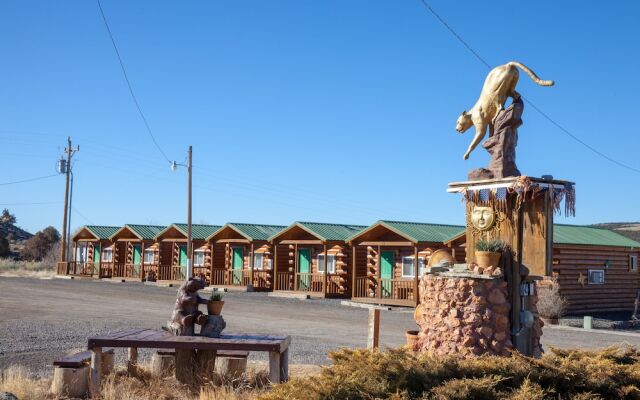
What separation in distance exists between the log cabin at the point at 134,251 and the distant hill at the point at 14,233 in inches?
1444

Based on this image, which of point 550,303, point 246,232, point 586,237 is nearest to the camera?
point 550,303

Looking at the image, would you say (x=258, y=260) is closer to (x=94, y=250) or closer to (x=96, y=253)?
(x=96, y=253)

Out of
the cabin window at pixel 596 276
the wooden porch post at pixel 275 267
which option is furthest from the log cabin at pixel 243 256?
the cabin window at pixel 596 276

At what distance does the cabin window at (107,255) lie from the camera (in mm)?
44916

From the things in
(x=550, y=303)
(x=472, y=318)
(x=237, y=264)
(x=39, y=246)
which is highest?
(x=39, y=246)

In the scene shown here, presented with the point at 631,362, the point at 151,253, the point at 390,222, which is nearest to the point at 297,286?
the point at 390,222

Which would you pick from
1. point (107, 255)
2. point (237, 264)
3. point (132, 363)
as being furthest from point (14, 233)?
point (132, 363)

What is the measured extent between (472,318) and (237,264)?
27.5 metres

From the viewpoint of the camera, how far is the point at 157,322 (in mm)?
17703

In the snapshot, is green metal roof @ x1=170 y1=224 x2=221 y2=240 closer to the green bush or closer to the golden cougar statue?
the golden cougar statue

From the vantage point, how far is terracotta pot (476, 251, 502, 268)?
8797 mm

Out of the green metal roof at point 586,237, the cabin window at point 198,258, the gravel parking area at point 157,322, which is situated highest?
the green metal roof at point 586,237

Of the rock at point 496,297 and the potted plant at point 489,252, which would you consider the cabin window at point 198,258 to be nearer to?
the potted plant at point 489,252

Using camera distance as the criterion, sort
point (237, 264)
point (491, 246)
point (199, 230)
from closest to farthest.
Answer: point (491, 246) < point (237, 264) < point (199, 230)
